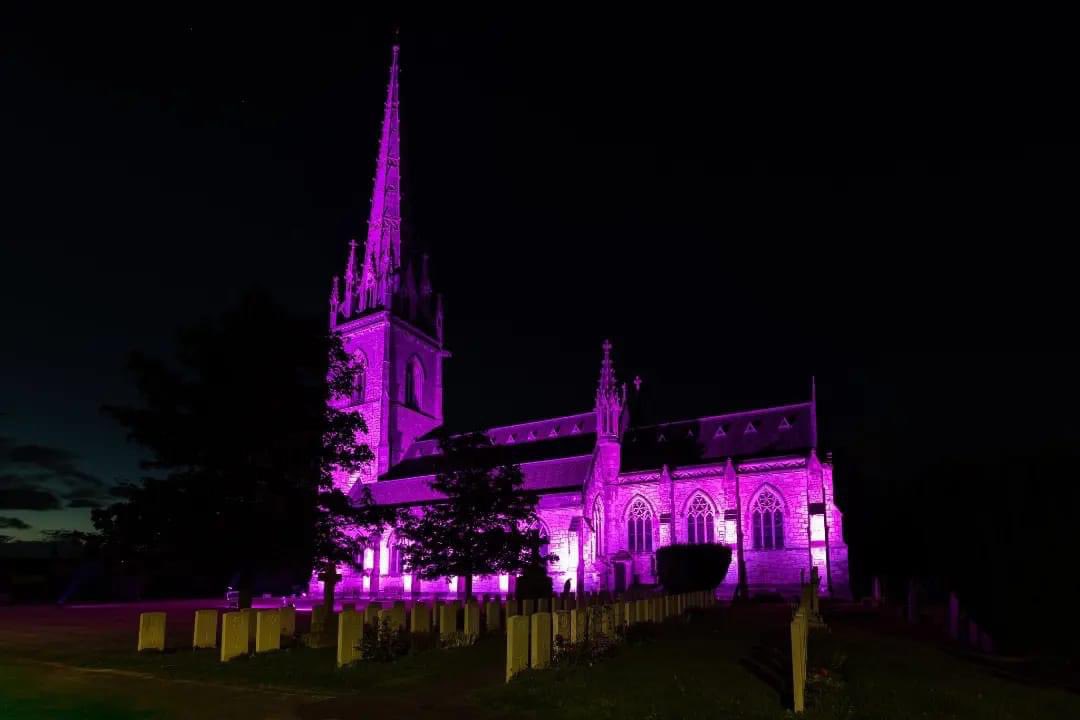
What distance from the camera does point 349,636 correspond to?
13586 mm

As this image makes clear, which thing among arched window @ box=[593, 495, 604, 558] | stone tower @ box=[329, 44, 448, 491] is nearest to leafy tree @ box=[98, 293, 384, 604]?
arched window @ box=[593, 495, 604, 558]

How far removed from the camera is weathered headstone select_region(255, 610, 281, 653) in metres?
15.0

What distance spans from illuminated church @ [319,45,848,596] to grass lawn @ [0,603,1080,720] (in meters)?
21.3

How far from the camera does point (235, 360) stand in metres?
20.7

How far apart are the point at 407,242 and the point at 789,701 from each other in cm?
5929

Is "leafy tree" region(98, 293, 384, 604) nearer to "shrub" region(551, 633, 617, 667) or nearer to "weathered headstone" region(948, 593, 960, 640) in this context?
"shrub" region(551, 633, 617, 667)

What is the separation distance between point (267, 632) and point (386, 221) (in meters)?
53.4

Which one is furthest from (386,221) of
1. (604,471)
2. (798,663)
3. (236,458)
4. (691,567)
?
(798,663)

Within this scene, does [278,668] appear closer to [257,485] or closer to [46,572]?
[257,485]

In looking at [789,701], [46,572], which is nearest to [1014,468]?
[789,701]

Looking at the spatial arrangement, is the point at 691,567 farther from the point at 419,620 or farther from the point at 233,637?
the point at 233,637

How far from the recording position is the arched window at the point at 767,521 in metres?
43.0


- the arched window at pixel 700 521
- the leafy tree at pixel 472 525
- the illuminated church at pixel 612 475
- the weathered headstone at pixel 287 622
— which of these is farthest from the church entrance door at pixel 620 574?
the weathered headstone at pixel 287 622

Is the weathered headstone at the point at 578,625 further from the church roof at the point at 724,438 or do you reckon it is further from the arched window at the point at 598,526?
the church roof at the point at 724,438
